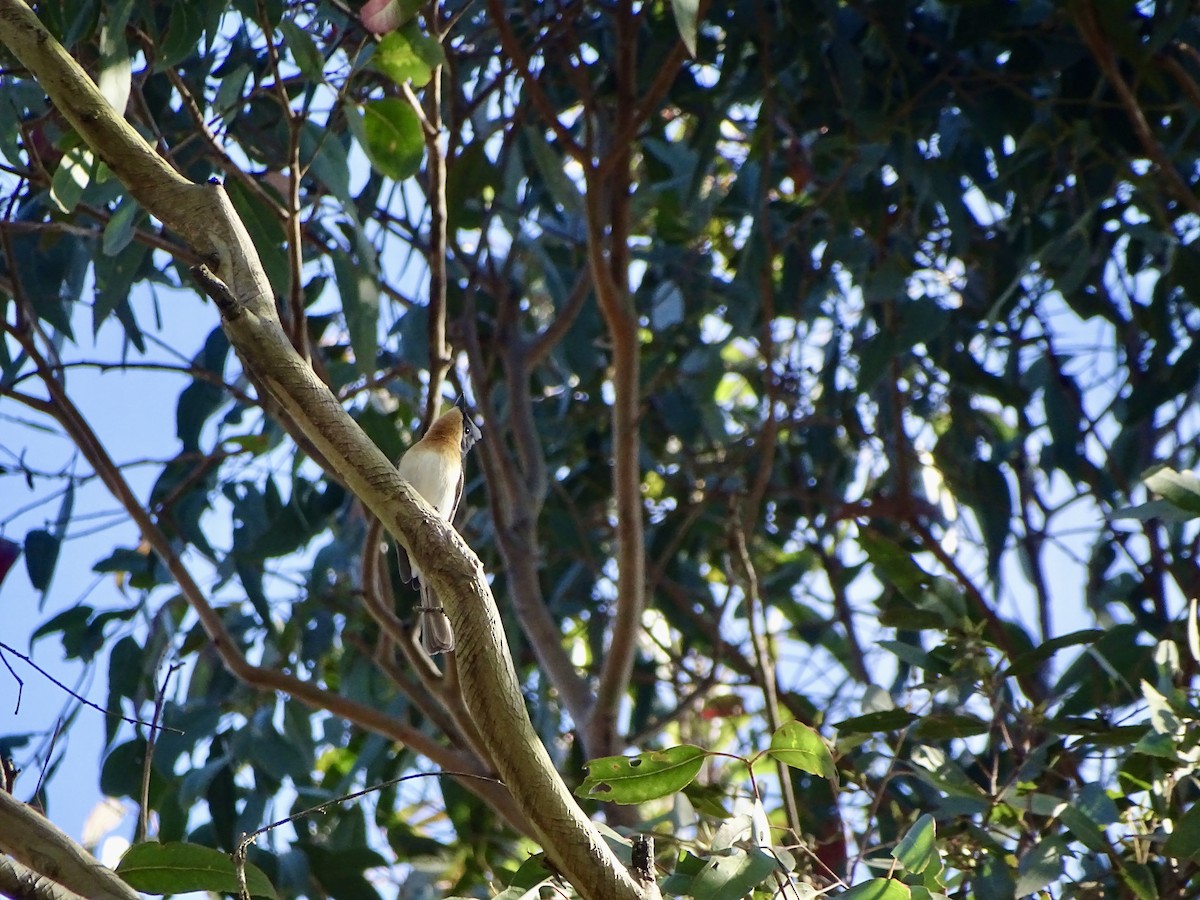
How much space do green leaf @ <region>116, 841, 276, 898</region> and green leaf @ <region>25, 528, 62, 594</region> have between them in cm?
144

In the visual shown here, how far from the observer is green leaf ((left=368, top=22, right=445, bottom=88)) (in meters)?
1.85

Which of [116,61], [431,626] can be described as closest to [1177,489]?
[431,626]

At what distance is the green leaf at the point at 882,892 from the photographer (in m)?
1.42

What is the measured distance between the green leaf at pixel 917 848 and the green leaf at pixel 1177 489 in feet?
2.14

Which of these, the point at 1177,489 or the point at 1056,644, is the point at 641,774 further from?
the point at 1177,489

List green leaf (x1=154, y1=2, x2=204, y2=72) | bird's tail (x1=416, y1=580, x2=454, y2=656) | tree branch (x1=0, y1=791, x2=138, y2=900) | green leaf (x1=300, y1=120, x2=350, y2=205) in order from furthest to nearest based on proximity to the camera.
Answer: bird's tail (x1=416, y1=580, x2=454, y2=656), green leaf (x1=300, y1=120, x2=350, y2=205), green leaf (x1=154, y1=2, x2=204, y2=72), tree branch (x1=0, y1=791, x2=138, y2=900)

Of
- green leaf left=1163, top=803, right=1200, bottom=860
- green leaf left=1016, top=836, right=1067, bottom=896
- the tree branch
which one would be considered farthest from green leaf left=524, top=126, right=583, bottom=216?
the tree branch

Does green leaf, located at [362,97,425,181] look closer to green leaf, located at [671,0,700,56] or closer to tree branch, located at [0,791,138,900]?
green leaf, located at [671,0,700,56]

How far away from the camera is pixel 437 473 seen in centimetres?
263

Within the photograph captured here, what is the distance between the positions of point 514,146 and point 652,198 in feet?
3.33

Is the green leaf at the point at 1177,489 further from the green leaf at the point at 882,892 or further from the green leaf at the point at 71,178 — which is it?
the green leaf at the point at 71,178

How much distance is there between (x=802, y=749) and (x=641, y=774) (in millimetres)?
213

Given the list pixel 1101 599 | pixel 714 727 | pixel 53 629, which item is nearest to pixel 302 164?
pixel 53 629

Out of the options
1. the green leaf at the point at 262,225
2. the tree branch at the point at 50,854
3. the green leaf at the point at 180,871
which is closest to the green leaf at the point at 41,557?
the green leaf at the point at 262,225
